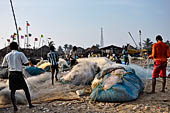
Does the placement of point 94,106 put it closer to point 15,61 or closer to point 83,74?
point 15,61

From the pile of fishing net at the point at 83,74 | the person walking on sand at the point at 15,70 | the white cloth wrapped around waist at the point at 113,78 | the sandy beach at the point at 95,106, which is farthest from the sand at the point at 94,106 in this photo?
the pile of fishing net at the point at 83,74

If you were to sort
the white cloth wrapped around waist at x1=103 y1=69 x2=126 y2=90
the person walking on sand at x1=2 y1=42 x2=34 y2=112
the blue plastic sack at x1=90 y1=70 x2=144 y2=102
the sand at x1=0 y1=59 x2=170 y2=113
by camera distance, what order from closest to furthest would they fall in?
the sand at x1=0 y1=59 x2=170 y2=113 < the person walking on sand at x1=2 y1=42 x2=34 y2=112 < the blue plastic sack at x1=90 y1=70 x2=144 y2=102 < the white cloth wrapped around waist at x1=103 y1=69 x2=126 y2=90

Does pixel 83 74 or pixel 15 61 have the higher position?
pixel 15 61

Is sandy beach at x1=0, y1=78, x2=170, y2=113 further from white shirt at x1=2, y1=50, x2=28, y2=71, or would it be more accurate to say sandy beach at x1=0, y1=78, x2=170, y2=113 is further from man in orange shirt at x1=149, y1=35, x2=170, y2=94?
white shirt at x1=2, y1=50, x2=28, y2=71

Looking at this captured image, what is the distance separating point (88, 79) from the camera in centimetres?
579

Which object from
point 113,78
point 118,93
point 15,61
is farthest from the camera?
point 113,78

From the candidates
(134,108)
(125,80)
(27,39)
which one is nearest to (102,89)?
(125,80)

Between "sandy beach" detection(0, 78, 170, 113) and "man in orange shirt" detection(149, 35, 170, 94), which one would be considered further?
"man in orange shirt" detection(149, 35, 170, 94)

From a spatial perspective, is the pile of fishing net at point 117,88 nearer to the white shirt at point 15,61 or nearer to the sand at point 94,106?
the sand at point 94,106

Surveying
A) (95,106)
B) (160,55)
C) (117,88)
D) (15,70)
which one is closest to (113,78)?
(117,88)

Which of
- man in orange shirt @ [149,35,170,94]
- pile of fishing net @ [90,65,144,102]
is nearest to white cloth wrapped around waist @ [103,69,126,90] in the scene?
pile of fishing net @ [90,65,144,102]

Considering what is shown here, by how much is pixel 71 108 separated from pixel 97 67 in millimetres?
2673

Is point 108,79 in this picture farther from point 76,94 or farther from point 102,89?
point 76,94

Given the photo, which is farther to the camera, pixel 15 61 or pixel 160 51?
pixel 160 51
